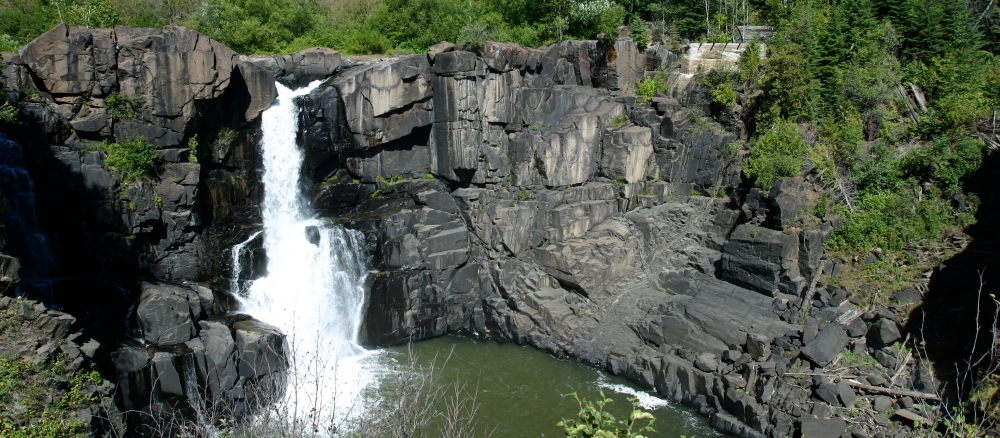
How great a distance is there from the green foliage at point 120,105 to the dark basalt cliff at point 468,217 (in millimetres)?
87

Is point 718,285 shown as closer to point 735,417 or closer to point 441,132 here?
point 735,417

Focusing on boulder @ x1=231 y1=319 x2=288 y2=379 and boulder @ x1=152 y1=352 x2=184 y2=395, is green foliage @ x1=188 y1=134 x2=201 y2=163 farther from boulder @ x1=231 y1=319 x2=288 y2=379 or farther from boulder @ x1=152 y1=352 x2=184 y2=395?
boulder @ x1=152 y1=352 x2=184 y2=395

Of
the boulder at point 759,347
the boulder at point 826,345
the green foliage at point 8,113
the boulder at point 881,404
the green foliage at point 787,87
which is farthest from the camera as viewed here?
the green foliage at point 787,87

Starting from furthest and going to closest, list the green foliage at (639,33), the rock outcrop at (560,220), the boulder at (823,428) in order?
the green foliage at (639,33)
the rock outcrop at (560,220)
the boulder at (823,428)

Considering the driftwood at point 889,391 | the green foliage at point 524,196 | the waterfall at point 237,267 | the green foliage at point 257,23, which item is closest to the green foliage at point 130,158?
the waterfall at point 237,267

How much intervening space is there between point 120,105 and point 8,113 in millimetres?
2575

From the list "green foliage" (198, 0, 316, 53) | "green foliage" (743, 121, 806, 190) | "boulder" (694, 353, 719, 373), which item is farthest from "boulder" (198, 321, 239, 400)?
"green foliage" (743, 121, 806, 190)

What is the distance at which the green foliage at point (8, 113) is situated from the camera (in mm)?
16344

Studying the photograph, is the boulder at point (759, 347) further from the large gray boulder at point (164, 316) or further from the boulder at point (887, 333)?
the large gray boulder at point (164, 316)

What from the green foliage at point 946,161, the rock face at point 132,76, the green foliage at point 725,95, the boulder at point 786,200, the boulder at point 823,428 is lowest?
the boulder at point 823,428

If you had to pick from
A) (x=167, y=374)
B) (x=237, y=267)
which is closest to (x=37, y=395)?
(x=167, y=374)

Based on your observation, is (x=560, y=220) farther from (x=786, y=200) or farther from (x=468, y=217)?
(x=786, y=200)

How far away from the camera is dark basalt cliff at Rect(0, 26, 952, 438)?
1739 centimetres

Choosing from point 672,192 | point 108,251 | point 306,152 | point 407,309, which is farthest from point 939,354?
point 108,251
